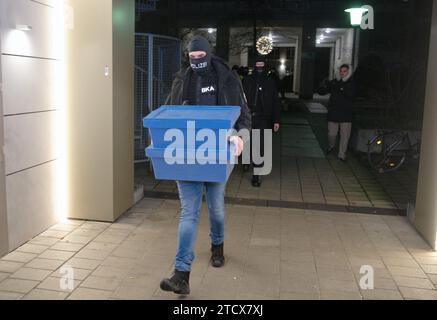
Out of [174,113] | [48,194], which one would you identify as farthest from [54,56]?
[174,113]

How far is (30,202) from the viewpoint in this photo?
461 cm

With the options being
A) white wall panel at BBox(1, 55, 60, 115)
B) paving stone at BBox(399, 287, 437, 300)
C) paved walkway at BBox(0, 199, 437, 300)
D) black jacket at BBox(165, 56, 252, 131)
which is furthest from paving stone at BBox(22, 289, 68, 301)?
paving stone at BBox(399, 287, 437, 300)

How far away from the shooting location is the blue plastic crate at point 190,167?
3291 mm

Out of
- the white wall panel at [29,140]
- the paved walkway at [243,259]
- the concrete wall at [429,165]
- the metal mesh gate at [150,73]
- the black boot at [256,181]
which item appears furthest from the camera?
the metal mesh gate at [150,73]

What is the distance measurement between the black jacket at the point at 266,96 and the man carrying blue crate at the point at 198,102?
3.14 meters

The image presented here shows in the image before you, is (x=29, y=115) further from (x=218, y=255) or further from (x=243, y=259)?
(x=243, y=259)

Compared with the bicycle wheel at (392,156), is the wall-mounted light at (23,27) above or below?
above

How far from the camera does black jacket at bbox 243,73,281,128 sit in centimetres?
694

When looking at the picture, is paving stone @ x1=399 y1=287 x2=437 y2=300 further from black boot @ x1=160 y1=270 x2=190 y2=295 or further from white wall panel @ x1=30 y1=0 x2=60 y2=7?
white wall panel @ x1=30 y1=0 x2=60 y2=7

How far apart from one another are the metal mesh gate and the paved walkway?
8.18 ft

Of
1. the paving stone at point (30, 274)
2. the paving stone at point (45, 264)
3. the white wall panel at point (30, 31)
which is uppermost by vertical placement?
the white wall panel at point (30, 31)

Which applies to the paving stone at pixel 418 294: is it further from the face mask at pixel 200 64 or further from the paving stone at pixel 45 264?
the paving stone at pixel 45 264

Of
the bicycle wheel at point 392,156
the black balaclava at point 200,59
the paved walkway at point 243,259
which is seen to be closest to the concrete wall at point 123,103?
the paved walkway at point 243,259

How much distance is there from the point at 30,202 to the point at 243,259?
208cm
